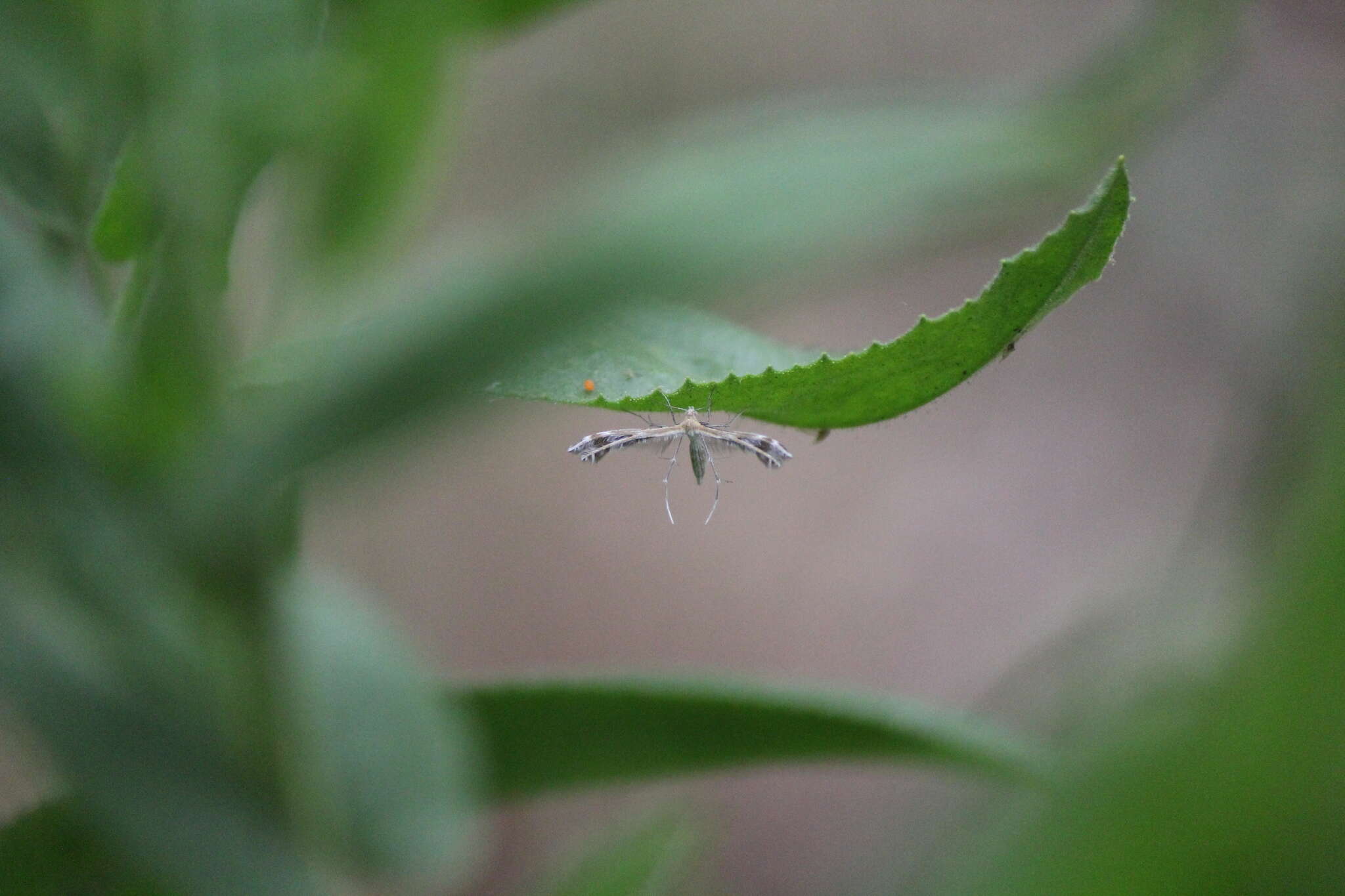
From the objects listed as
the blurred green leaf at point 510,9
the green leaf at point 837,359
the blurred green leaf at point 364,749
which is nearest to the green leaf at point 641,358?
the green leaf at point 837,359

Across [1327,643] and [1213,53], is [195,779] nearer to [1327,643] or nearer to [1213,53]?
[1327,643]

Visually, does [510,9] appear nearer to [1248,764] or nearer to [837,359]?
[837,359]

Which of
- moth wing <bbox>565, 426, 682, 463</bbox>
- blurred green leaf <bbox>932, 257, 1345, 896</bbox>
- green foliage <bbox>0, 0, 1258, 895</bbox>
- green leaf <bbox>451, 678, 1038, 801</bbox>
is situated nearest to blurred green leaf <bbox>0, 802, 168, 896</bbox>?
green foliage <bbox>0, 0, 1258, 895</bbox>

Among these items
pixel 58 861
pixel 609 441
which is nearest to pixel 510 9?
pixel 609 441

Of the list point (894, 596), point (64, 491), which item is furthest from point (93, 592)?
point (894, 596)

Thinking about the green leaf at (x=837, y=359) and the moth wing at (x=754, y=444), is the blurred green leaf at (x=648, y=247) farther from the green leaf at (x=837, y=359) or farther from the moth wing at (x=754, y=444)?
the moth wing at (x=754, y=444)

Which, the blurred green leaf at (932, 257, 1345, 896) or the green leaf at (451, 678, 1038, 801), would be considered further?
the green leaf at (451, 678, 1038, 801)

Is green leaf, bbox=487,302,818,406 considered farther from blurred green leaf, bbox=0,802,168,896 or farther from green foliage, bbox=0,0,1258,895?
blurred green leaf, bbox=0,802,168,896
